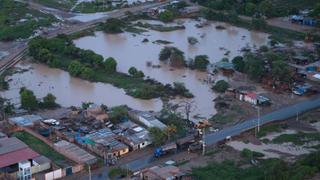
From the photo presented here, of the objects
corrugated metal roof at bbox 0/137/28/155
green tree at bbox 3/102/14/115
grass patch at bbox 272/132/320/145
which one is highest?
corrugated metal roof at bbox 0/137/28/155

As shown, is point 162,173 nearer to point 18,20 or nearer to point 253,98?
point 253,98

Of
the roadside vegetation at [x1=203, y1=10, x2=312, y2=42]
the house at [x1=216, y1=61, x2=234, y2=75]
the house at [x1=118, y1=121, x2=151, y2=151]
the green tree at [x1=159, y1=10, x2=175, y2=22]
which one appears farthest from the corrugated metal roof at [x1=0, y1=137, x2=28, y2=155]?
the green tree at [x1=159, y1=10, x2=175, y2=22]

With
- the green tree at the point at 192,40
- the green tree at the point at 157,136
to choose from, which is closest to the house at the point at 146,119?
the green tree at the point at 157,136

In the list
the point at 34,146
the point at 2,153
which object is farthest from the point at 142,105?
the point at 2,153

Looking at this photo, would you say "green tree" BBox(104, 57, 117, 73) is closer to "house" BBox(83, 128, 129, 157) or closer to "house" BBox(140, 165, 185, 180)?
"house" BBox(83, 128, 129, 157)

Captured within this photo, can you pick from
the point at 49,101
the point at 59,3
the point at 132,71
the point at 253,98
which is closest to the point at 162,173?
the point at 253,98

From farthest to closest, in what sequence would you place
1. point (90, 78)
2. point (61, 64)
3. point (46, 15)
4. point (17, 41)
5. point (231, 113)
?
point (46, 15)
point (17, 41)
point (61, 64)
point (90, 78)
point (231, 113)

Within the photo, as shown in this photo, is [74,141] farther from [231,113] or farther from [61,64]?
[61,64]
